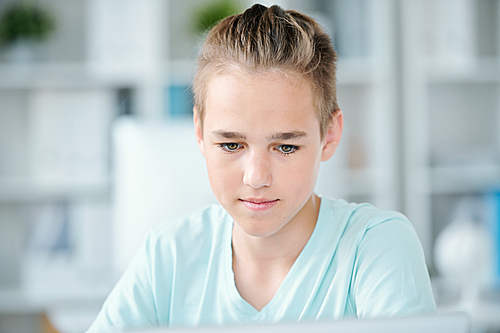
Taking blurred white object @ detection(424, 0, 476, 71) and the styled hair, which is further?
blurred white object @ detection(424, 0, 476, 71)

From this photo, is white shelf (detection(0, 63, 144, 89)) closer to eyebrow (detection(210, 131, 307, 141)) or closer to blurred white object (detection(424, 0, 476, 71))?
blurred white object (detection(424, 0, 476, 71))

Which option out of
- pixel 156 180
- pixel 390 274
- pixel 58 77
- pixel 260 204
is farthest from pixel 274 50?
pixel 58 77

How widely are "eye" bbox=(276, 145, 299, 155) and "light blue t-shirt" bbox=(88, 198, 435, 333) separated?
0.19 m

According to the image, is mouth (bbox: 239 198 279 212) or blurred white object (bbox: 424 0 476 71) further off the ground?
blurred white object (bbox: 424 0 476 71)

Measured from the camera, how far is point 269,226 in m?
0.79

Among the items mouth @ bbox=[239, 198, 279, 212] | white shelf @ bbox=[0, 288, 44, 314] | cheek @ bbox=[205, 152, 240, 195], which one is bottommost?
white shelf @ bbox=[0, 288, 44, 314]

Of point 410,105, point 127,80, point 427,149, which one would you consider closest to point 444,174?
point 427,149

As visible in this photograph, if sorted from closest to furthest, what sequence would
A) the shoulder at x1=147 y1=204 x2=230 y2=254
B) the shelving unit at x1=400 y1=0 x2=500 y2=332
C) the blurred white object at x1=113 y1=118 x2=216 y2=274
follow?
1. the shoulder at x1=147 y1=204 x2=230 y2=254
2. the blurred white object at x1=113 y1=118 x2=216 y2=274
3. the shelving unit at x1=400 y1=0 x2=500 y2=332

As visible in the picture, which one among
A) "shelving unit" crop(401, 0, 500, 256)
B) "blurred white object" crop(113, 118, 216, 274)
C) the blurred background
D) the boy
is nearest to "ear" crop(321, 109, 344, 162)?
the boy

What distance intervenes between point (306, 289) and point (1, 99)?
2.20 metres

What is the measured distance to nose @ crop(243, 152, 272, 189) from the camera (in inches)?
28.5

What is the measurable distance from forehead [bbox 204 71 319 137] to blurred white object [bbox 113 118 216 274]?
25.6 inches

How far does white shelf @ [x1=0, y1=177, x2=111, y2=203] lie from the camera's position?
2438mm

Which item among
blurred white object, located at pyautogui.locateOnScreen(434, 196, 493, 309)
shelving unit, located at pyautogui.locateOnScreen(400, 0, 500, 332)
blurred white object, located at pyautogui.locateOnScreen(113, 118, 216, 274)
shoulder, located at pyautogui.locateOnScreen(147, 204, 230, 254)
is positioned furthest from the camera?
shelving unit, located at pyautogui.locateOnScreen(400, 0, 500, 332)
